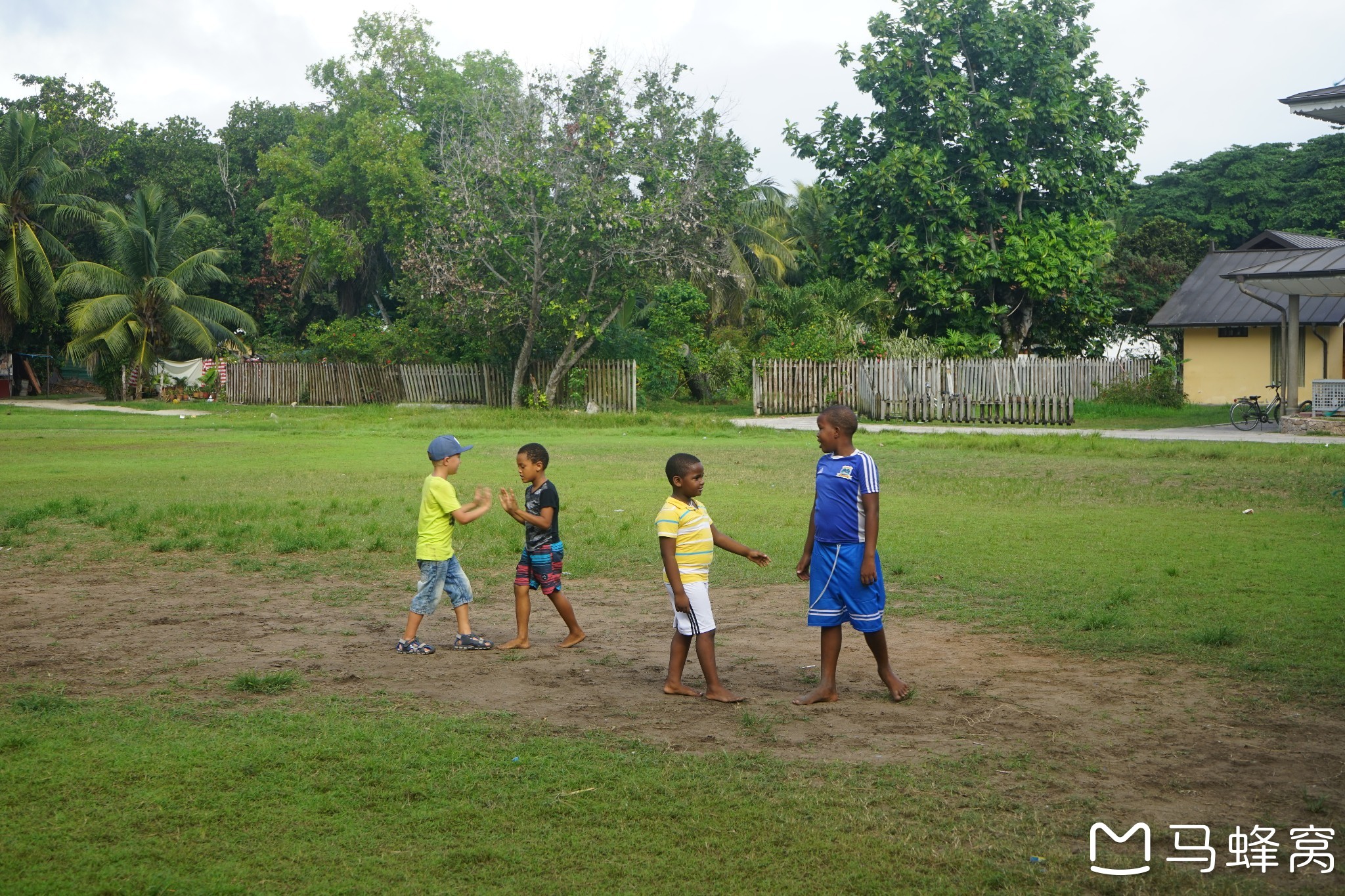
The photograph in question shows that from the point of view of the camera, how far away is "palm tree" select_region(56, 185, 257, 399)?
138 ft

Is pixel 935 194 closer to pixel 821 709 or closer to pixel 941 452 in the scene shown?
pixel 941 452

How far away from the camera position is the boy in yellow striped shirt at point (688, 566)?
593cm

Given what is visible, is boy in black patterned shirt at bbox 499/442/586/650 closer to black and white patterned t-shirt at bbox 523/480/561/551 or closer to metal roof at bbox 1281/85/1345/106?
black and white patterned t-shirt at bbox 523/480/561/551

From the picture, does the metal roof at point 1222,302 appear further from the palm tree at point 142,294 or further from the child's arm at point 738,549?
the palm tree at point 142,294

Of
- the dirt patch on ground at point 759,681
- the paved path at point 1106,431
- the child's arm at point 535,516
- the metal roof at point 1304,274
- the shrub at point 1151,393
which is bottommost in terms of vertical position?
the dirt patch on ground at point 759,681

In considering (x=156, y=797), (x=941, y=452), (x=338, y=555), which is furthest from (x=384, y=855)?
(x=941, y=452)

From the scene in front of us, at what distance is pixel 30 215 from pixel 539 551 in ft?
148

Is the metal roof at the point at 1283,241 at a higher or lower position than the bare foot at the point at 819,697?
higher

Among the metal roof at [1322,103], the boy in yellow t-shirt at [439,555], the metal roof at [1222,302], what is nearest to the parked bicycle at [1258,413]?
the metal roof at [1222,302]

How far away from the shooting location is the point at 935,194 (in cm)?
3491

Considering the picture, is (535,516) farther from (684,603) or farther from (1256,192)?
(1256,192)

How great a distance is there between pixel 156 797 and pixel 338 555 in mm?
6054

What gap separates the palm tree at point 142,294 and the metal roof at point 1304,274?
114ft

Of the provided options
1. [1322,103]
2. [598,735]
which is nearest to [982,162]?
[1322,103]
